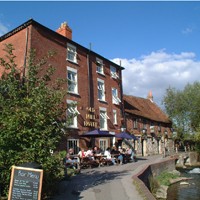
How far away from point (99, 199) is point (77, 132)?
9.66 meters

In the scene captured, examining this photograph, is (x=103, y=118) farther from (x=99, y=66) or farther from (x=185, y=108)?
(x=185, y=108)

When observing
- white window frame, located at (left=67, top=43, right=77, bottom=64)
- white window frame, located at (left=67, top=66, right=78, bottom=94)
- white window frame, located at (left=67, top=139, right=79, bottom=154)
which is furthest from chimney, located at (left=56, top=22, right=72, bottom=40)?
white window frame, located at (left=67, top=139, right=79, bottom=154)

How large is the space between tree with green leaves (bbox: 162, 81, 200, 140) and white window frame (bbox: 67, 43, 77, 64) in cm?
1741

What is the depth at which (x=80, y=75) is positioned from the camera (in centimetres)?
1816

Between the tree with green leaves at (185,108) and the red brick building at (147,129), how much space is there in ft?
6.67

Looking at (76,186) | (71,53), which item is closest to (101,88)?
(71,53)

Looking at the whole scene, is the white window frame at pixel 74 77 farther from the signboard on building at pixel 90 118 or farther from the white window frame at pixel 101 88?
the white window frame at pixel 101 88

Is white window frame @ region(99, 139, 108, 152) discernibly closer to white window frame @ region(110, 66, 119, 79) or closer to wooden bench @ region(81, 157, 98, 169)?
wooden bench @ region(81, 157, 98, 169)

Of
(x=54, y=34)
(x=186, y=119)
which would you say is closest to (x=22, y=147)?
(x=54, y=34)

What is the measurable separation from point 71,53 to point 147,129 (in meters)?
14.8

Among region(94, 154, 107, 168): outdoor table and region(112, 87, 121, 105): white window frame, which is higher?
region(112, 87, 121, 105): white window frame

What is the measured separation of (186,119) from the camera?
30.2 metres

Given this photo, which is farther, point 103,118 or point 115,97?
point 115,97

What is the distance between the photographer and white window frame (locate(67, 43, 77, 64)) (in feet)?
57.7
